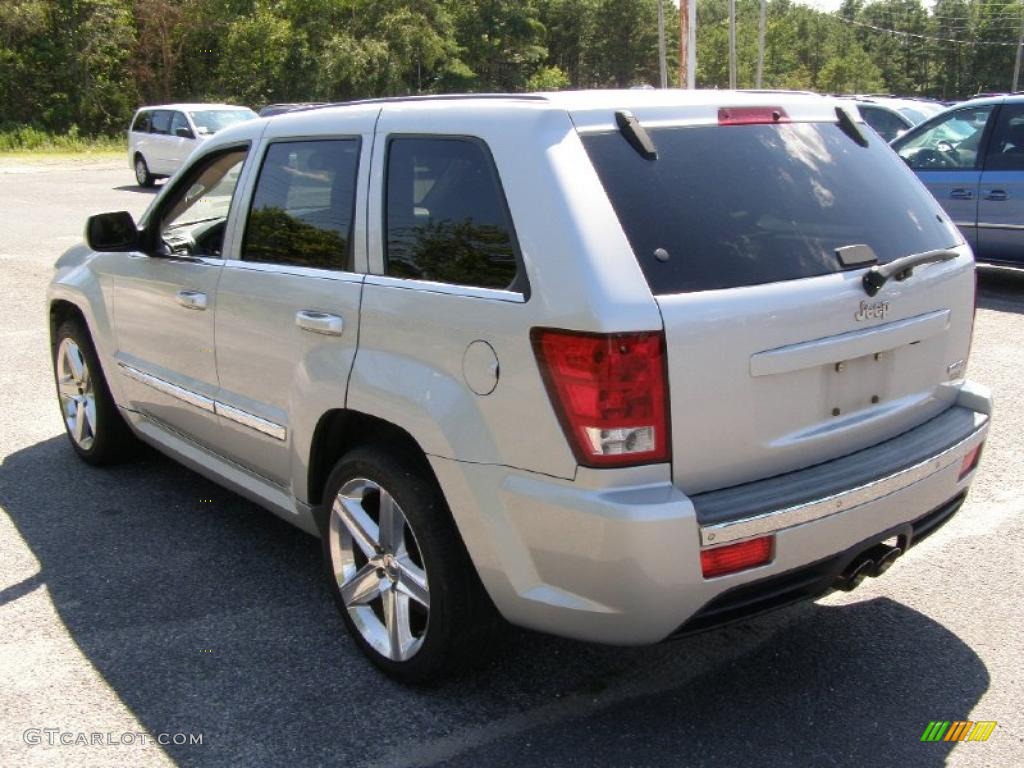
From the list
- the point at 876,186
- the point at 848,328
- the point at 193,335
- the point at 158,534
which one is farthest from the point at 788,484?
the point at 158,534

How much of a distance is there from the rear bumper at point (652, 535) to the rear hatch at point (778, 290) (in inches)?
4.6

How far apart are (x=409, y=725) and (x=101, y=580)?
1.74 m

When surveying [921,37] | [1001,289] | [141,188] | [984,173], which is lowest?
[1001,289]

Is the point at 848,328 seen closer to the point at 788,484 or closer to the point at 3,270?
the point at 788,484

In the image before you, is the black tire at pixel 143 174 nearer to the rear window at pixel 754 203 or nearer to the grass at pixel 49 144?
the grass at pixel 49 144

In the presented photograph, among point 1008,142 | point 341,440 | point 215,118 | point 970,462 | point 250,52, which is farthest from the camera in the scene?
point 250,52

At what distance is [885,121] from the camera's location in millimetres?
13922

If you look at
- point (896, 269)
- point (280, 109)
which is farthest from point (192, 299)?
point (280, 109)

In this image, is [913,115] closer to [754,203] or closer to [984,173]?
[984,173]

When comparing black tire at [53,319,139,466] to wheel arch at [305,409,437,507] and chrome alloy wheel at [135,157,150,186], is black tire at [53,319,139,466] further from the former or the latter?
chrome alloy wheel at [135,157,150,186]

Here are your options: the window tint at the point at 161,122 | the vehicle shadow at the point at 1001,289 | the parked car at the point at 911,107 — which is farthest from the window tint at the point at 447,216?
the window tint at the point at 161,122

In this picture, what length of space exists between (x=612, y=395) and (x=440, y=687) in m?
1.27

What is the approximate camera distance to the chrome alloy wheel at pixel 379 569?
3369mm

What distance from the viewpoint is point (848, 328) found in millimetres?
3078
